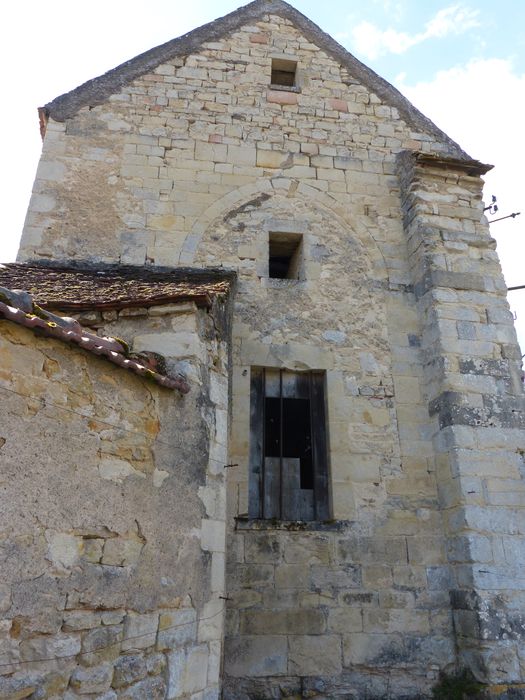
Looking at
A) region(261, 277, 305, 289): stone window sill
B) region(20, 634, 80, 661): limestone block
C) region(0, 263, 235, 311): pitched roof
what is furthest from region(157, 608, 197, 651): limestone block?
region(261, 277, 305, 289): stone window sill

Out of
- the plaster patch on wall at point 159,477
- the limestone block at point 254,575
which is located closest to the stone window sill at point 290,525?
the limestone block at point 254,575

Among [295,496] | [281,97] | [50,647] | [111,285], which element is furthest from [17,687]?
[281,97]

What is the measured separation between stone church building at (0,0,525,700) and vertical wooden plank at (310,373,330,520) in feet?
0.07

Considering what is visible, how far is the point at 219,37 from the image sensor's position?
25.1 ft

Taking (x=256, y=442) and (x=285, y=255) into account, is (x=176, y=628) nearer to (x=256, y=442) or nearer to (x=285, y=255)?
(x=256, y=442)

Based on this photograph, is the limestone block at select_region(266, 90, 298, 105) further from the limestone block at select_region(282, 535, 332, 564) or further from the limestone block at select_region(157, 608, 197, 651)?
the limestone block at select_region(157, 608, 197, 651)

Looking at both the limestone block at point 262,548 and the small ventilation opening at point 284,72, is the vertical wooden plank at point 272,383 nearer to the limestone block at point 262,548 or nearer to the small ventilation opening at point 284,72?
the limestone block at point 262,548

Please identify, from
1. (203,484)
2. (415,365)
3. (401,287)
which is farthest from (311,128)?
(203,484)

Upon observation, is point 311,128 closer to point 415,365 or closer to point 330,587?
point 415,365

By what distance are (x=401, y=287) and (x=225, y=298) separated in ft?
8.15

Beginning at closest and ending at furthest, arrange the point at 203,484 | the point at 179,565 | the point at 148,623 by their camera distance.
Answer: the point at 148,623
the point at 179,565
the point at 203,484

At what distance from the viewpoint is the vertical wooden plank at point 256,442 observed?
5238 mm

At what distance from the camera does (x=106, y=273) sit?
5594 mm

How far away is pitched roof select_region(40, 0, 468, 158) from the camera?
703 centimetres
